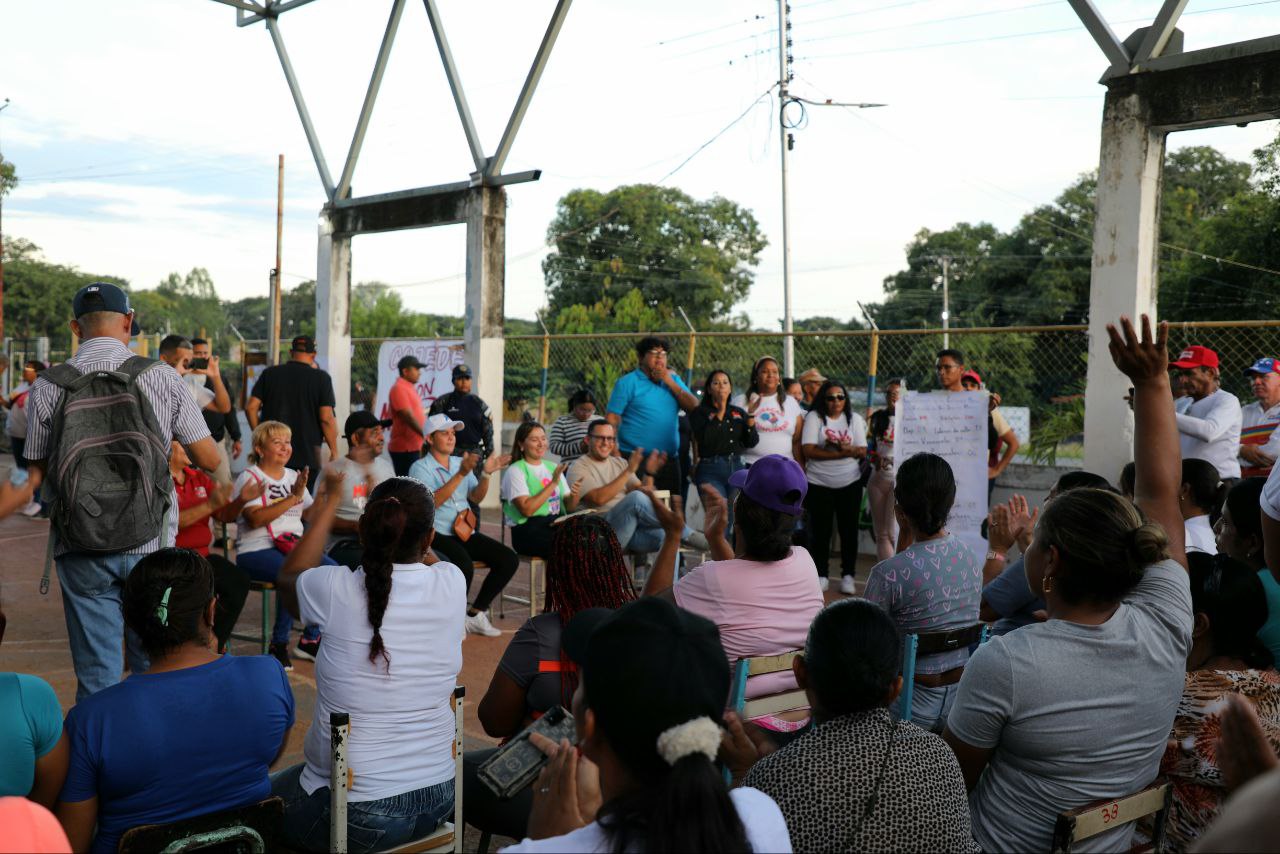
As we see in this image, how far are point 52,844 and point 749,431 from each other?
6.71 m

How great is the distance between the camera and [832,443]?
800cm

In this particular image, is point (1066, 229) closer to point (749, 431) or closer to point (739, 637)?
point (749, 431)

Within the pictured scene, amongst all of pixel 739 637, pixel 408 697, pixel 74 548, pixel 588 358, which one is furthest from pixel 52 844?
pixel 588 358

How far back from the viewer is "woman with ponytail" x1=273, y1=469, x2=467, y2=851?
274 centimetres

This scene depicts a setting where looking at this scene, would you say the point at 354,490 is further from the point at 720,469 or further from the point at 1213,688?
the point at 1213,688

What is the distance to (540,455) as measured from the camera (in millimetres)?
6922

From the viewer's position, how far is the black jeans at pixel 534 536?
6586 millimetres

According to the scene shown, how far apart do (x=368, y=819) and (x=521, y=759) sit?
1.23 meters

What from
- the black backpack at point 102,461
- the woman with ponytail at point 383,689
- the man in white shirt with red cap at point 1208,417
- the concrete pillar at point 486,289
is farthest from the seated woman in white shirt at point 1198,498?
the concrete pillar at point 486,289

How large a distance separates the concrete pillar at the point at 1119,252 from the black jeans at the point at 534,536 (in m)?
3.73

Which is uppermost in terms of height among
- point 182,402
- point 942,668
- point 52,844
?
point 182,402

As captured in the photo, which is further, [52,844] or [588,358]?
[588,358]

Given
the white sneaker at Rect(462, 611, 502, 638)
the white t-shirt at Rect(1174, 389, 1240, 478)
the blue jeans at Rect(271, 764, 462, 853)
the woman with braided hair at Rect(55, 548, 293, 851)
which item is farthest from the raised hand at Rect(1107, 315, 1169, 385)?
the white sneaker at Rect(462, 611, 502, 638)

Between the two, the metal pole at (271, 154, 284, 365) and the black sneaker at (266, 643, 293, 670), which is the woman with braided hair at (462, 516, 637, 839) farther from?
the metal pole at (271, 154, 284, 365)
